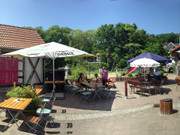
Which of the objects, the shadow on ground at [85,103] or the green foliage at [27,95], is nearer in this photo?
the green foliage at [27,95]

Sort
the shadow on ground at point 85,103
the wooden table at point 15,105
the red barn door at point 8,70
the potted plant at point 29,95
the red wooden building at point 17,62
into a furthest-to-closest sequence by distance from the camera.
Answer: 1. the red wooden building at point 17,62
2. the red barn door at point 8,70
3. the shadow on ground at point 85,103
4. the potted plant at point 29,95
5. the wooden table at point 15,105

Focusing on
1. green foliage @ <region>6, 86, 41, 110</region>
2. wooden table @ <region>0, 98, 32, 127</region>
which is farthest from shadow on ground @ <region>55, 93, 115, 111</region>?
wooden table @ <region>0, 98, 32, 127</region>

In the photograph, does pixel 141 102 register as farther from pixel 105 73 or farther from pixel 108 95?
pixel 105 73

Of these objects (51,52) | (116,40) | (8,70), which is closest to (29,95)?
(51,52)

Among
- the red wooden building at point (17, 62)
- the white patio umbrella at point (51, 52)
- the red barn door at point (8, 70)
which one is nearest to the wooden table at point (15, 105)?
the white patio umbrella at point (51, 52)

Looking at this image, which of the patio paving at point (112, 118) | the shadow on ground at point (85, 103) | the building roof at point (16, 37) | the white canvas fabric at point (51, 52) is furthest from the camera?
the building roof at point (16, 37)

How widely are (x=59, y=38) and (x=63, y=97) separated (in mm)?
57665

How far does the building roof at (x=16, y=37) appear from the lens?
21.3 metres

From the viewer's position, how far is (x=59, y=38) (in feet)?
237

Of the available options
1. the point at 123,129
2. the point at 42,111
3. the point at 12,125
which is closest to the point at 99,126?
the point at 123,129

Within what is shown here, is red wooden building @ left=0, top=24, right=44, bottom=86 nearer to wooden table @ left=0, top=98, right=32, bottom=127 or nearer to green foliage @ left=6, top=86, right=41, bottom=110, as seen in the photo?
green foliage @ left=6, top=86, right=41, bottom=110

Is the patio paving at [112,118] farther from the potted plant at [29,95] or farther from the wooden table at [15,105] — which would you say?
the potted plant at [29,95]

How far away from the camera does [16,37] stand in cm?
2294

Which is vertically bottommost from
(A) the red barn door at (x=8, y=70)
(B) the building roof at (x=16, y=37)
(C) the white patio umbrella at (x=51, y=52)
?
(A) the red barn door at (x=8, y=70)
